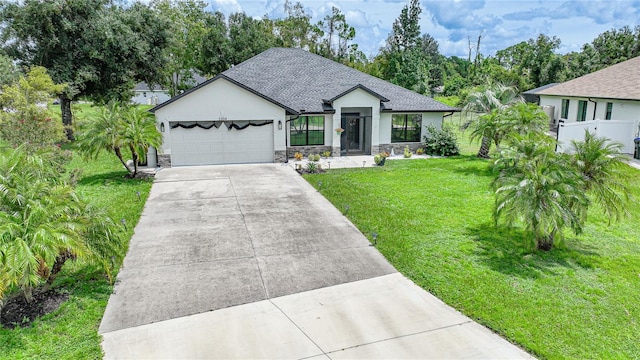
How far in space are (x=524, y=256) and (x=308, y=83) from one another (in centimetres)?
1812

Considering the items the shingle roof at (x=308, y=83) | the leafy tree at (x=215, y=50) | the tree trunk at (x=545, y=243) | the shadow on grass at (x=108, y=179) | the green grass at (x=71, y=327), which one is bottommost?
the green grass at (x=71, y=327)

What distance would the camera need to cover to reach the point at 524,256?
33.6 ft

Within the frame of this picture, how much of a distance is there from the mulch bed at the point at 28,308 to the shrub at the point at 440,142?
20.1 meters

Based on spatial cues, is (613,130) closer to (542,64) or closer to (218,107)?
(218,107)

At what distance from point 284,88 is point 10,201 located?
61.5 feet

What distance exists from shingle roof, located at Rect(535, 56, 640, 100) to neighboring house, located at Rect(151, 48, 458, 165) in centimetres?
954

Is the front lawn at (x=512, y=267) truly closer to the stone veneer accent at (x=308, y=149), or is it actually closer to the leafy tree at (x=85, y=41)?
the stone veneer accent at (x=308, y=149)

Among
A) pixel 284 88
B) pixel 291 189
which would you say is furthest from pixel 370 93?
pixel 291 189

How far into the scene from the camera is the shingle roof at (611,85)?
23.8m

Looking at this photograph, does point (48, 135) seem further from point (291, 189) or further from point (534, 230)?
point (534, 230)

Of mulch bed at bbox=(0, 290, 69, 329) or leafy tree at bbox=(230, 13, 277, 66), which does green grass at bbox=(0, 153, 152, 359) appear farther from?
leafy tree at bbox=(230, 13, 277, 66)

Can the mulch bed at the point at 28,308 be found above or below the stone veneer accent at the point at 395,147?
below

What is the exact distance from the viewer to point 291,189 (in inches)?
663

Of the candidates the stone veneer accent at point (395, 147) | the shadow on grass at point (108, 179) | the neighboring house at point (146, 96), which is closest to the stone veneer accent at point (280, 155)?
the stone veneer accent at point (395, 147)
